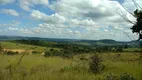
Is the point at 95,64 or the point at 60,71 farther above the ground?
the point at 95,64

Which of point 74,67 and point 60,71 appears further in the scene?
point 74,67

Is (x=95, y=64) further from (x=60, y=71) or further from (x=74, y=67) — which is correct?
(x=60, y=71)

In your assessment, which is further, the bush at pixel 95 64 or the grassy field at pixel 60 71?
the bush at pixel 95 64

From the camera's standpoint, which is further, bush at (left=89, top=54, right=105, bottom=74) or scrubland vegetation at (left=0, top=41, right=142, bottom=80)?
bush at (left=89, top=54, right=105, bottom=74)

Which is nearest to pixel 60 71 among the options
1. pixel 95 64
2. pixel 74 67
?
pixel 74 67

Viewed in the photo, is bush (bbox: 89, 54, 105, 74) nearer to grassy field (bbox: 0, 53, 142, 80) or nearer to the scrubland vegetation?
the scrubland vegetation

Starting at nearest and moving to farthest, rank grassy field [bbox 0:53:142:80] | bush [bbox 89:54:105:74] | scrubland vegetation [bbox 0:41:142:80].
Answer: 1. scrubland vegetation [bbox 0:41:142:80]
2. grassy field [bbox 0:53:142:80]
3. bush [bbox 89:54:105:74]

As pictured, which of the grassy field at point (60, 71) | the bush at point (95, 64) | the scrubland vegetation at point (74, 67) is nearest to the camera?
the scrubland vegetation at point (74, 67)

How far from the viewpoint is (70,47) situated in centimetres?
589

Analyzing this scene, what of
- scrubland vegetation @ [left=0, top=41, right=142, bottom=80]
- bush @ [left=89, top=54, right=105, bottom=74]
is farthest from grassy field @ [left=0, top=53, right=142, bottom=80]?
bush @ [left=89, top=54, right=105, bottom=74]

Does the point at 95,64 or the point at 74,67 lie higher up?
the point at 95,64

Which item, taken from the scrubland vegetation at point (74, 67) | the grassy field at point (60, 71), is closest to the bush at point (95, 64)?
the scrubland vegetation at point (74, 67)

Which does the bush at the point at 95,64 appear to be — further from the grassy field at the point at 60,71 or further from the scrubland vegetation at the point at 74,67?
the grassy field at the point at 60,71

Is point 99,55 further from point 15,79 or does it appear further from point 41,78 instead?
point 15,79
